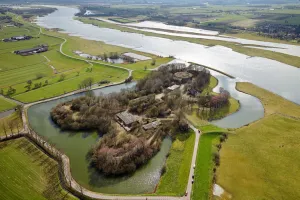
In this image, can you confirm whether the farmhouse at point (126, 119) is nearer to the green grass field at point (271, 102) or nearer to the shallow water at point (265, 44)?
the green grass field at point (271, 102)

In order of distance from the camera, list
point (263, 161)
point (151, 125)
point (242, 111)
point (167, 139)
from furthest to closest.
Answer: point (242, 111), point (151, 125), point (167, 139), point (263, 161)

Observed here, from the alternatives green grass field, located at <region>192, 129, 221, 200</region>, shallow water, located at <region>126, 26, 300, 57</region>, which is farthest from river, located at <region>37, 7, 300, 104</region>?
green grass field, located at <region>192, 129, 221, 200</region>

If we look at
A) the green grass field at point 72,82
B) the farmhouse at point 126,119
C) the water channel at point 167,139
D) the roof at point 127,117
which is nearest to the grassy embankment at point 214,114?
the water channel at point 167,139

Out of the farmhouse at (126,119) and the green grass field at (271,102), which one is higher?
the green grass field at (271,102)

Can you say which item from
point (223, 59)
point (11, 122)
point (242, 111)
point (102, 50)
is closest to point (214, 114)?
point (242, 111)

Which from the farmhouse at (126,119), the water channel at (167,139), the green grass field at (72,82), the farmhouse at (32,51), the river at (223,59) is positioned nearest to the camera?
the water channel at (167,139)

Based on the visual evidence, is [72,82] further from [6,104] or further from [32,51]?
[32,51]

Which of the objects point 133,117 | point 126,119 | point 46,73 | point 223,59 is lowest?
point 46,73

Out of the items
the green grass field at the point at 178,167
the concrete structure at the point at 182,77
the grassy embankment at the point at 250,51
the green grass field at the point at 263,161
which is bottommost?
the green grass field at the point at 178,167
